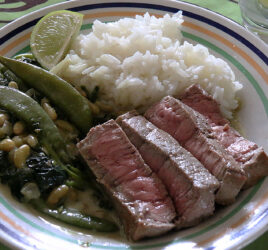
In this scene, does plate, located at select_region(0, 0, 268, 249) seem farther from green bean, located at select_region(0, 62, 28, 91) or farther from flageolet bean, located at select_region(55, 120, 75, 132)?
flageolet bean, located at select_region(55, 120, 75, 132)

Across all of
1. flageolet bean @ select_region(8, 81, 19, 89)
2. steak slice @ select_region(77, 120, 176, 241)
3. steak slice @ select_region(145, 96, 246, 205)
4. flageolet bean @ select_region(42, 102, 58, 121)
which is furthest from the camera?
flageolet bean @ select_region(8, 81, 19, 89)

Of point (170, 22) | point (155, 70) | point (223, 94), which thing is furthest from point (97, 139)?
point (170, 22)

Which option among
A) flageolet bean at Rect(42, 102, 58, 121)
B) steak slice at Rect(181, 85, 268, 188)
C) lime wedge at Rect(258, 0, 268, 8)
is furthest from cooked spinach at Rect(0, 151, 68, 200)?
lime wedge at Rect(258, 0, 268, 8)

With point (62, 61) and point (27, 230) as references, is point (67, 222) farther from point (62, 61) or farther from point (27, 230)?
point (62, 61)

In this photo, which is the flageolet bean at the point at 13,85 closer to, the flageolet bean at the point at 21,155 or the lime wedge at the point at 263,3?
the flageolet bean at the point at 21,155

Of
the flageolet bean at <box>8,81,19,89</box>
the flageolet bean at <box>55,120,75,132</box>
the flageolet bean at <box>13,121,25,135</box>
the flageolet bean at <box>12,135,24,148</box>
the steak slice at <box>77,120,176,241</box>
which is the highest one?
the steak slice at <box>77,120,176,241</box>

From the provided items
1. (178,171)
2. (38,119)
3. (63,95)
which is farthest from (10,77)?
(178,171)
